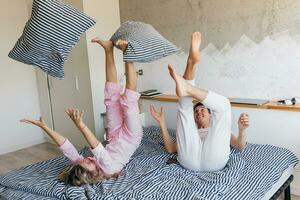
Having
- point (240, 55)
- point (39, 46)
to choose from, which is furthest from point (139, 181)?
point (240, 55)

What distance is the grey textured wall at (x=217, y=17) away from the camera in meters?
2.56

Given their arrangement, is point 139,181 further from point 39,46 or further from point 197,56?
point 39,46

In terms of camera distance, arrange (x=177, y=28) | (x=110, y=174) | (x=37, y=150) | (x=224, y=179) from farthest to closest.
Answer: (x=37, y=150), (x=177, y=28), (x=110, y=174), (x=224, y=179)

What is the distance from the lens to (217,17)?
2.91 m

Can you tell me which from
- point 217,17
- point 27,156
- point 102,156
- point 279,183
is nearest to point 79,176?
point 102,156

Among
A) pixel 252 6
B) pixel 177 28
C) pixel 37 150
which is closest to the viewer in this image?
pixel 252 6

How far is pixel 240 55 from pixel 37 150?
276cm

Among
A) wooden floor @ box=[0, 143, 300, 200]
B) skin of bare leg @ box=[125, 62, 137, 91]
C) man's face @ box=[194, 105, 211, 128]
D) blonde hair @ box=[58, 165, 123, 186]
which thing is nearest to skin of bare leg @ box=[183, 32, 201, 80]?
skin of bare leg @ box=[125, 62, 137, 91]

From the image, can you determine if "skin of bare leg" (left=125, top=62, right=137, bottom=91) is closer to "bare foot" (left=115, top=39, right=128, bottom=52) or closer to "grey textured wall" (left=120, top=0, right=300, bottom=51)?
"bare foot" (left=115, top=39, right=128, bottom=52)

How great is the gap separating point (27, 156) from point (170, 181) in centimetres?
250

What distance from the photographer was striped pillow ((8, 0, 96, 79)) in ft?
5.45

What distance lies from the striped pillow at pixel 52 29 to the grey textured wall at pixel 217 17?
60.5 inches

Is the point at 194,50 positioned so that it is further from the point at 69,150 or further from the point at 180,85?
the point at 69,150

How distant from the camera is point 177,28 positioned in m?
3.22
